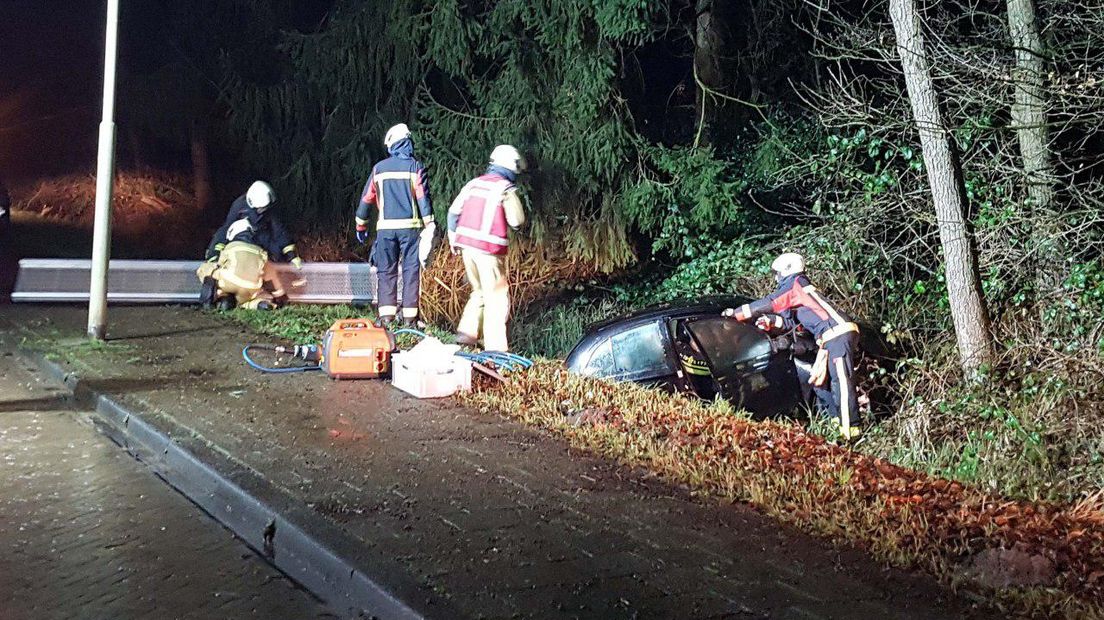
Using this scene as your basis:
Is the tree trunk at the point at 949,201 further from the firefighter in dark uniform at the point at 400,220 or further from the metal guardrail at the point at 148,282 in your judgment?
the metal guardrail at the point at 148,282

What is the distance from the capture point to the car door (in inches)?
429

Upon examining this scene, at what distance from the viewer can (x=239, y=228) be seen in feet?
44.3

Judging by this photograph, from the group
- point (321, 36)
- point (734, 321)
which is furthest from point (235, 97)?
point (734, 321)

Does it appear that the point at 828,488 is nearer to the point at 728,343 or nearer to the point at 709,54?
the point at 728,343

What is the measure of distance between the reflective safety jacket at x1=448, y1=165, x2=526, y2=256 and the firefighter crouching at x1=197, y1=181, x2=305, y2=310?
13.0 ft

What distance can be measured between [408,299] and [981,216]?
5637mm

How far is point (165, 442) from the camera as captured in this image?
25.1 ft

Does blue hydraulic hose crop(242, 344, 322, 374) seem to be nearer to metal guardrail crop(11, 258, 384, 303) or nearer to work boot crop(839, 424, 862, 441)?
metal guardrail crop(11, 258, 384, 303)

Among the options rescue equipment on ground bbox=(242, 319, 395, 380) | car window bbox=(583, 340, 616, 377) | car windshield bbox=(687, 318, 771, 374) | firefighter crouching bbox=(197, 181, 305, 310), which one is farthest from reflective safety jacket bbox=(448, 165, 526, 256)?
firefighter crouching bbox=(197, 181, 305, 310)

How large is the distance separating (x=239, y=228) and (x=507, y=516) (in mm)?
8409

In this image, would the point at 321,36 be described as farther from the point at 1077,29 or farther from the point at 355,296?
the point at 1077,29

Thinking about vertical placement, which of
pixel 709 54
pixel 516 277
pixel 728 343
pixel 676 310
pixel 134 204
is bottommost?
pixel 728 343

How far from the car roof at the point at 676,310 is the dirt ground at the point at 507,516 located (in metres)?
2.85

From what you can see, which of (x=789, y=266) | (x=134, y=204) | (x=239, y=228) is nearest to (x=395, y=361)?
(x=789, y=266)
